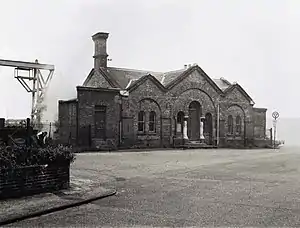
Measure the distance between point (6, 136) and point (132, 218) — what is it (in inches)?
206

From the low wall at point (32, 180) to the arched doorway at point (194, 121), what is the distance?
87.2 feet

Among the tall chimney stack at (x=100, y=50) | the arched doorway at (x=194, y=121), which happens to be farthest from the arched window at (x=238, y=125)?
the tall chimney stack at (x=100, y=50)

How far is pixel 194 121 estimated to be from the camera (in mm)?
37156

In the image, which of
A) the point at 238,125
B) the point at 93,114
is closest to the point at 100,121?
the point at 93,114

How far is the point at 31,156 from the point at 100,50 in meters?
25.9

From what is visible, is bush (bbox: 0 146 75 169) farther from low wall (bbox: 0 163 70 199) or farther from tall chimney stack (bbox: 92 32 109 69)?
tall chimney stack (bbox: 92 32 109 69)

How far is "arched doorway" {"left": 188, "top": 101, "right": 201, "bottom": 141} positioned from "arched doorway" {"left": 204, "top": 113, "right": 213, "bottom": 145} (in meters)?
0.82

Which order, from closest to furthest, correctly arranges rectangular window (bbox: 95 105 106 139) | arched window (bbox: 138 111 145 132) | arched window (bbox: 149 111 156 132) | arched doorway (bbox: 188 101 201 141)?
rectangular window (bbox: 95 105 106 139), arched window (bbox: 138 111 145 132), arched window (bbox: 149 111 156 132), arched doorway (bbox: 188 101 201 141)

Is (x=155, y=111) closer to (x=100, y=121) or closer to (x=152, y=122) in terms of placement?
(x=152, y=122)

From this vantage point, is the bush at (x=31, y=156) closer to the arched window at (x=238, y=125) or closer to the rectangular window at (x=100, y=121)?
the rectangular window at (x=100, y=121)

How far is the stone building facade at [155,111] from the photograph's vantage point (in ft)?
96.5

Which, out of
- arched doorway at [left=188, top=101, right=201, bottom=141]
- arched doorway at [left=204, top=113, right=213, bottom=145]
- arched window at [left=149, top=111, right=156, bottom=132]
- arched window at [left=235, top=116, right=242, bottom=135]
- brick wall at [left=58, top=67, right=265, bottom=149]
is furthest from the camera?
arched window at [left=235, top=116, right=242, bottom=135]

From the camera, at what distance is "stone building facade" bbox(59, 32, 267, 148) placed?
2942 cm

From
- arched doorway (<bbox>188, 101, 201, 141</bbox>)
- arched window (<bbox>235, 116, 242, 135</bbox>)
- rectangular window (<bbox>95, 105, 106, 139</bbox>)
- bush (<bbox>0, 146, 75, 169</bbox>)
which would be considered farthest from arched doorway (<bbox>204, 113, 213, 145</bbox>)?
bush (<bbox>0, 146, 75, 169</bbox>)
